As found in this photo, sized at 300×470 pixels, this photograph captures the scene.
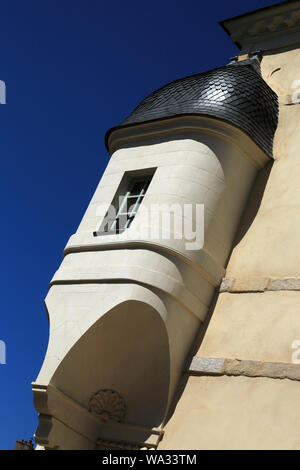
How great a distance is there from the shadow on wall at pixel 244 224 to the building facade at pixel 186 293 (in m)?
0.02

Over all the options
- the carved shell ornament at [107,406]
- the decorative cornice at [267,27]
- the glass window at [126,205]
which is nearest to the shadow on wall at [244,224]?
the carved shell ornament at [107,406]

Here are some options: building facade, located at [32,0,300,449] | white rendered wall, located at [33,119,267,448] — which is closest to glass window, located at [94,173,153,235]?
building facade, located at [32,0,300,449]

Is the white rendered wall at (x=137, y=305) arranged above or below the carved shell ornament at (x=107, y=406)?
above

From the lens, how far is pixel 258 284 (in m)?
9.73

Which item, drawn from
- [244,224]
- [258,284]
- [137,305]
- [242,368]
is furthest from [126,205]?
[242,368]

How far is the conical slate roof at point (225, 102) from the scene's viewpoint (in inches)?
430

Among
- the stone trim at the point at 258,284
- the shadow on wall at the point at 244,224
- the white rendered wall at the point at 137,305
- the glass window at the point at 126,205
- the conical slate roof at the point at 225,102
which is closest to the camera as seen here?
the white rendered wall at the point at 137,305

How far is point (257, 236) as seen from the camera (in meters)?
10.5

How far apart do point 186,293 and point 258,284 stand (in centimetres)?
123

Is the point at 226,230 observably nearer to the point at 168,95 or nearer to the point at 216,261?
the point at 216,261

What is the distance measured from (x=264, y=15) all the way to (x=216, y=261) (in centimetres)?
653

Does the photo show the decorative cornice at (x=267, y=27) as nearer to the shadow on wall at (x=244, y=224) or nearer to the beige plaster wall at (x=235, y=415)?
the shadow on wall at (x=244, y=224)

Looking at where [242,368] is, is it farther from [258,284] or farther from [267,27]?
[267,27]
